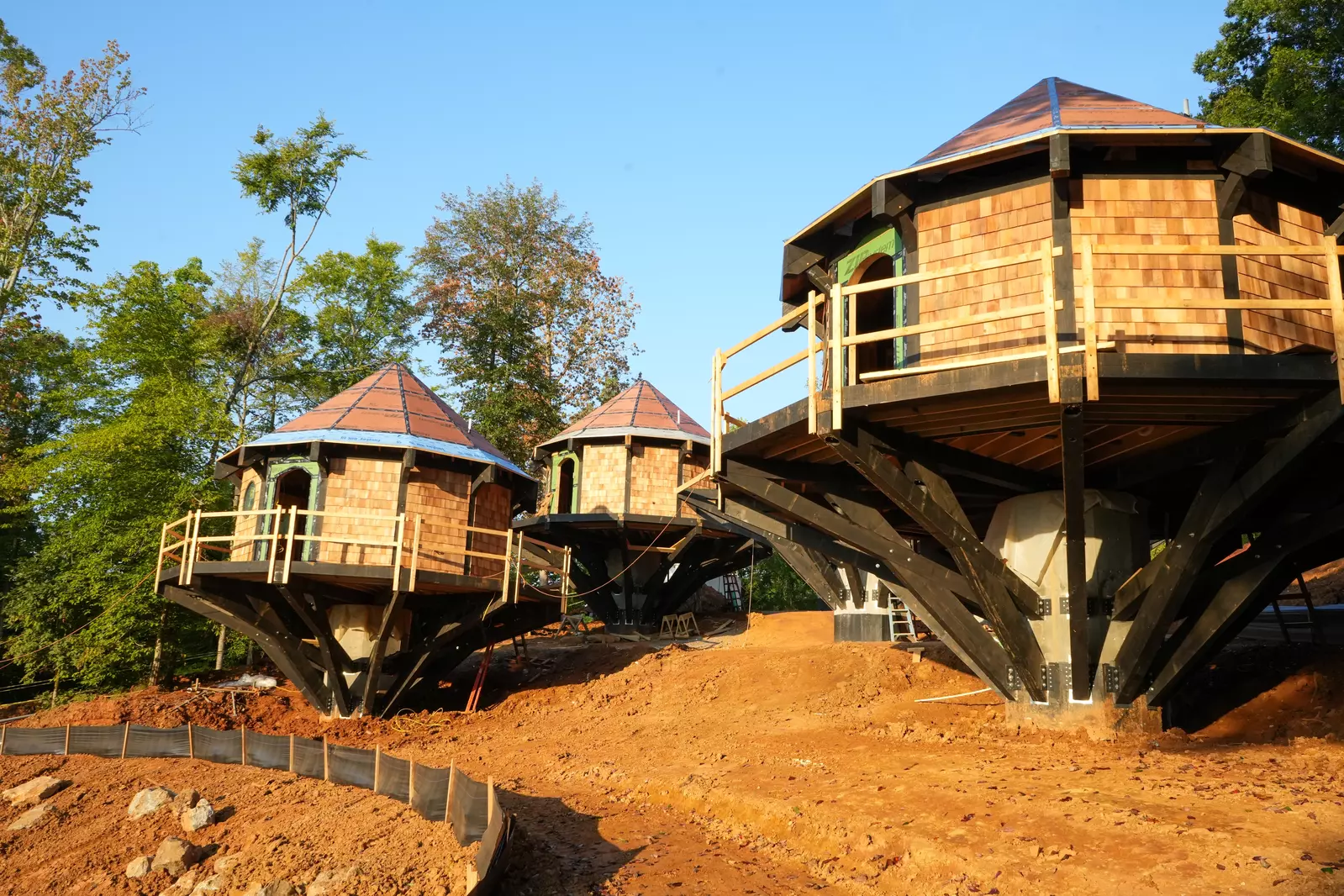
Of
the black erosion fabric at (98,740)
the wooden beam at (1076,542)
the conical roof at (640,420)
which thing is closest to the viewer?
the wooden beam at (1076,542)

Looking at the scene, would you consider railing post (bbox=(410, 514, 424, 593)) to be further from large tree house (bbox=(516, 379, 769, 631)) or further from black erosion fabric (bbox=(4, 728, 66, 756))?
large tree house (bbox=(516, 379, 769, 631))

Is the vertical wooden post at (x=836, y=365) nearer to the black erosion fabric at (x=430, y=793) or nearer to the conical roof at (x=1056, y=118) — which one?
the conical roof at (x=1056, y=118)

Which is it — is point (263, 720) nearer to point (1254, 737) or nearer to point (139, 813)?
point (139, 813)

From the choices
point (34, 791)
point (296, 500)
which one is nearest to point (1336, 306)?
point (34, 791)

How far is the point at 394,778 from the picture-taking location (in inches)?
517

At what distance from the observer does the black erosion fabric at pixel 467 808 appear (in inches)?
401

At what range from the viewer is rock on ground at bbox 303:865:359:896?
10.5 meters

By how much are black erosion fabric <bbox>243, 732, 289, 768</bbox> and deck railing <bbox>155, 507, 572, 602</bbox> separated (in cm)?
292

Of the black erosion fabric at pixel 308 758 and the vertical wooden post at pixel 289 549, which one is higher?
the vertical wooden post at pixel 289 549

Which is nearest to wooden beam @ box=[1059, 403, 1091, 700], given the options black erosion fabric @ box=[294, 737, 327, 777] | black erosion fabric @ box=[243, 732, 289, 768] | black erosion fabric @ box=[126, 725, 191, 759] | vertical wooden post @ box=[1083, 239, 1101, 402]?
vertical wooden post @ box=[1083, 239, 1101, 402]

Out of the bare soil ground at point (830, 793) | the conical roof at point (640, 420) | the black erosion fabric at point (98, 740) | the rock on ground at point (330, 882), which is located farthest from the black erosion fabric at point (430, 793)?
the conical roof at point (640, 420)

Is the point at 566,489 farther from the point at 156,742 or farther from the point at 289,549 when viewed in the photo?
the point at 156,742

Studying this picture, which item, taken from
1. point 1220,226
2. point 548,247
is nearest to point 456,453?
point 1220,226

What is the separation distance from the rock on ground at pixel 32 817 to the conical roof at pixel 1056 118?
15.0 meters
